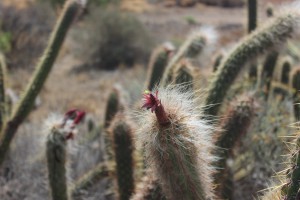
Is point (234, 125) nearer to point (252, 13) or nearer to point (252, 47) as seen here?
point (252, 47)

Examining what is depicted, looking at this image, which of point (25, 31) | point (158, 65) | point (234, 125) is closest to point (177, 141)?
point (234, 125)

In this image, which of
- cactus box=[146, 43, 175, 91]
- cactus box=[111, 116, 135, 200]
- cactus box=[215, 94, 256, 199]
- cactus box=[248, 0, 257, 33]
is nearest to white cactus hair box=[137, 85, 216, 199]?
cactus box=[215, 94, 256, 199]

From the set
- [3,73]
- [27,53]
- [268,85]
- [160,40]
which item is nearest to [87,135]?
[3,73]

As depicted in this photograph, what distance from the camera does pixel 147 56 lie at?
1952 centimetres

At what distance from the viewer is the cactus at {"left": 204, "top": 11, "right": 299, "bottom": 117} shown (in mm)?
4047

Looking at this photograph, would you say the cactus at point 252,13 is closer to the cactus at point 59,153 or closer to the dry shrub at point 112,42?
the cactus at point 59,153

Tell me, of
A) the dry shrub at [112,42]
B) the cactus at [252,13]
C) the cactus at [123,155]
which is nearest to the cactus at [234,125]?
the cactus at [123,155]

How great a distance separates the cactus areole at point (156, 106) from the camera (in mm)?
2127

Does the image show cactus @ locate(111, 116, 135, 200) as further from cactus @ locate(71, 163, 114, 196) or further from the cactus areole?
the cactus areole

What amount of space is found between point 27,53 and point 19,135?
11.3 meters

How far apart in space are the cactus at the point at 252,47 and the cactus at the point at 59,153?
106 centimetres

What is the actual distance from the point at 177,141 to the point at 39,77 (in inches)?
109

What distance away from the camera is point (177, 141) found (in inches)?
87.3

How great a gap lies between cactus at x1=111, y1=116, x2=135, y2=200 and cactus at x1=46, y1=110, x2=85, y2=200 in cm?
27
